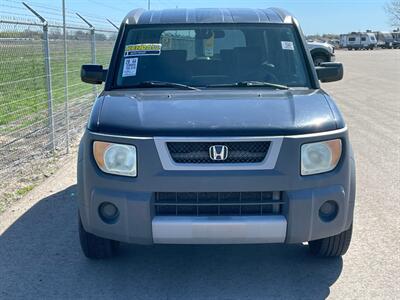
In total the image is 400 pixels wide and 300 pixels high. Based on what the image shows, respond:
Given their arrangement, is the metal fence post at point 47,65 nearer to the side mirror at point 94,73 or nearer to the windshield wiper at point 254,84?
the side mirror at point 94,73

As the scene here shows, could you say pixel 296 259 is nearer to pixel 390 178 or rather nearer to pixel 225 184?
pixel 225 184

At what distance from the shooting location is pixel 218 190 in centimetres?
339

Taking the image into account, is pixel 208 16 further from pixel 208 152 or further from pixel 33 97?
pixel 33 97

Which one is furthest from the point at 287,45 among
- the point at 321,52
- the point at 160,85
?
the point at 321,52

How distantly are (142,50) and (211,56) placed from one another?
1.98ft

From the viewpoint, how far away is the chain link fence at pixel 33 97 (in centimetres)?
684

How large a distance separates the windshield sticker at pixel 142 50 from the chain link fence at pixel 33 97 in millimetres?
1942

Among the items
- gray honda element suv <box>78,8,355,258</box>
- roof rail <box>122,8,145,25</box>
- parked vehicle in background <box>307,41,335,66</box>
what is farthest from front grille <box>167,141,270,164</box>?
parked vehicle in background <box>307,41,335,66</box>

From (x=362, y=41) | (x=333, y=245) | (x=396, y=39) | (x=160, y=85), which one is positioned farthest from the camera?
(x=396, y=39)

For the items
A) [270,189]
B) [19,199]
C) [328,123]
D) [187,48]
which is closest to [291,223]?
[270,189]

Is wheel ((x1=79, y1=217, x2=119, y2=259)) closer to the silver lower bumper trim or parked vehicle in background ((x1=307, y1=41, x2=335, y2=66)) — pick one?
the silver lower bumper trim

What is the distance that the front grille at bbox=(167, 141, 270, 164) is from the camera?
341 cm

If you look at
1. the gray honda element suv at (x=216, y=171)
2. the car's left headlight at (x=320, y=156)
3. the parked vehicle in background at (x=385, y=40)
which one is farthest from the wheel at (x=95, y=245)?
the parked vehicle in background at (x=385, y=40)

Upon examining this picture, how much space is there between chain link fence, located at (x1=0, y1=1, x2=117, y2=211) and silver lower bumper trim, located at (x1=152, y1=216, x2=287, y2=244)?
318 cm
